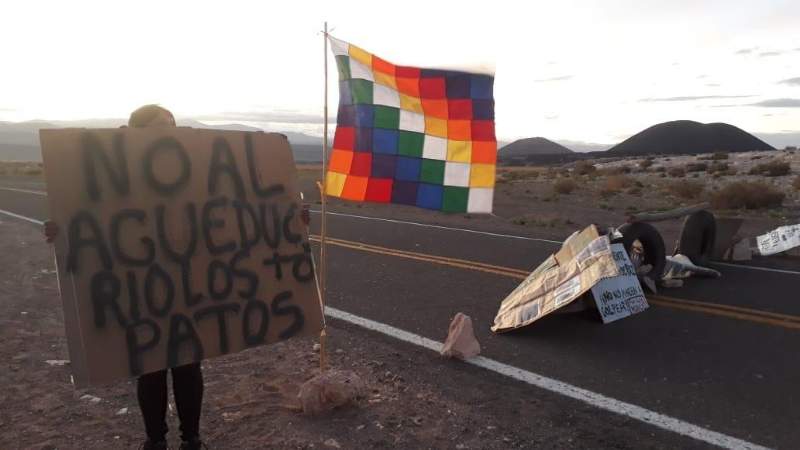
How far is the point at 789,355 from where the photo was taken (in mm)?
5434

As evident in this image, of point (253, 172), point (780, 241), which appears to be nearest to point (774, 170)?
point (780, 241)

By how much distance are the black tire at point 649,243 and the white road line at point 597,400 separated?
10.5ft

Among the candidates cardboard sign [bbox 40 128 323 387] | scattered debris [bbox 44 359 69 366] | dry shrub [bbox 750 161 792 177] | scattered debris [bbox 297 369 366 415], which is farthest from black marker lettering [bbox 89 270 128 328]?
dry shrub [bbox 750 161 792 177]

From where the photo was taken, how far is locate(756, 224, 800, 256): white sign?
32.1 feet

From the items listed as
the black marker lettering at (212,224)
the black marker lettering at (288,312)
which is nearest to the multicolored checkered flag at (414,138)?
the black marker lettering at (288,312)

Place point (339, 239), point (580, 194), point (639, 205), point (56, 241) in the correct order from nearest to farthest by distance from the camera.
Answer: point (56, 241) < point (339, 239) < point (639, 205) < point (580, 194)

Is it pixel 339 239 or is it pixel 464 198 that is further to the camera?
pixel 339 239

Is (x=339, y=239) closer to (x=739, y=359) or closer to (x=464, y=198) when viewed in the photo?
(x=464, y=198)

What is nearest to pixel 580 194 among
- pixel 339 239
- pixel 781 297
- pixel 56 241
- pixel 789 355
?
pixel 339 239

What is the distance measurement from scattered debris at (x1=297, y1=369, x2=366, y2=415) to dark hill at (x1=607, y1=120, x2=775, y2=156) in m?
132

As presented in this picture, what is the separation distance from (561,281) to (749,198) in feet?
55.7

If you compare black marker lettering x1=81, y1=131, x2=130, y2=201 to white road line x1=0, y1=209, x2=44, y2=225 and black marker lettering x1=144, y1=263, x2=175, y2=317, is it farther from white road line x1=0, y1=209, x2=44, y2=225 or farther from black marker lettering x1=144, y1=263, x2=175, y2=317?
white road line x1=0, y1=209, x2=44, y2=225

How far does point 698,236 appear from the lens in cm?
905

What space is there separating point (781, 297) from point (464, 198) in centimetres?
452
